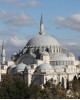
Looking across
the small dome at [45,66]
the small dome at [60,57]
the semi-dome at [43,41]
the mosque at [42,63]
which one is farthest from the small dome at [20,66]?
the semi-dome at [43,41]

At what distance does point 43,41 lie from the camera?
270ft

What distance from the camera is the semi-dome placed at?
269ft

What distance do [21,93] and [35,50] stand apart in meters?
38.9

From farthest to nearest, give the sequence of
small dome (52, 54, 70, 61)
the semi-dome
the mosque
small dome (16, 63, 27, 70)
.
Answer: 1. the semi-dome
2. small dome (52, 54, 70, 61)
3. small dome (16, 63, 27, 70)
4. the mosque

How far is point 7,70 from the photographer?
7656cm

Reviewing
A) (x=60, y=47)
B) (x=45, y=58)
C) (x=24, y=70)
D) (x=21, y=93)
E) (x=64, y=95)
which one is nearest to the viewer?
(x=21, y=93)

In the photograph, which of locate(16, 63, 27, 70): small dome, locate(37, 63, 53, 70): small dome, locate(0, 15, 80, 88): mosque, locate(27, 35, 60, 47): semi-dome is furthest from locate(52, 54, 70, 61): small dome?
locate(16, 63, 27, 70): small dome

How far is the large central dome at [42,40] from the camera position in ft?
269

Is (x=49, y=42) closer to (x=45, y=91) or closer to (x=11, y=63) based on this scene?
(x=11, y=63)

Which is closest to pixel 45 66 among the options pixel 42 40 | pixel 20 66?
pixel 20 66


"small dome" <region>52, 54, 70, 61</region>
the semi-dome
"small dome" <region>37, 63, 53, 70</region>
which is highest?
the semi-dome

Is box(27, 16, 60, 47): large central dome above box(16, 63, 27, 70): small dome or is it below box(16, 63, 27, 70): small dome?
above

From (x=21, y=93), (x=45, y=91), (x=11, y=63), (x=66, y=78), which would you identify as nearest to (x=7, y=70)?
(x=11, y=63)

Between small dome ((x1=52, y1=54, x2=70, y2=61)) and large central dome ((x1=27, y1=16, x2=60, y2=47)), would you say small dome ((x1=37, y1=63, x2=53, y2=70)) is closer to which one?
small dome ((x1=52, y1=54, x2=70, y2=61))
